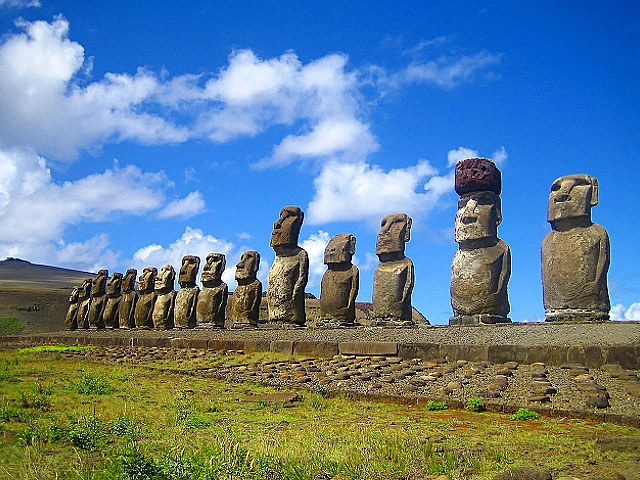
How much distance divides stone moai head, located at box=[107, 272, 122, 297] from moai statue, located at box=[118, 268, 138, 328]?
3.39 feet

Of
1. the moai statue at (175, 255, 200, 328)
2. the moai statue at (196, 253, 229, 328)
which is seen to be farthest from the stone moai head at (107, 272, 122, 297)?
the moai statue at (196, 253, 229, 328)

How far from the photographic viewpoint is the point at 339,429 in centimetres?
611

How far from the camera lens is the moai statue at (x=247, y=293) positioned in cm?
1934

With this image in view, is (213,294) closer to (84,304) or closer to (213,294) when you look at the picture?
(213,294)

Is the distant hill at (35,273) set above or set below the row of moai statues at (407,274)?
above

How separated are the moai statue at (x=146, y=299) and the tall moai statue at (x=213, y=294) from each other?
3.84 m

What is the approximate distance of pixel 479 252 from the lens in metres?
14.8

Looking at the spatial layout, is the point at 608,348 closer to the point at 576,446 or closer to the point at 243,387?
the point at 576,446

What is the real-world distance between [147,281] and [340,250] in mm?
10348

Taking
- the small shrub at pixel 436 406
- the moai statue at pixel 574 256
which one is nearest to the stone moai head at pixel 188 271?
the moai statue at pixel 574 256

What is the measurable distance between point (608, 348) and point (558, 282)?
494 cm

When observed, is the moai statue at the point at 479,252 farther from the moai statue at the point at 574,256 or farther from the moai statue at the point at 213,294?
the moai statue at the point at 213,294

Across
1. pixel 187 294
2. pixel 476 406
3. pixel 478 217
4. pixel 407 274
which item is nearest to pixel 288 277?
pixel 407 274

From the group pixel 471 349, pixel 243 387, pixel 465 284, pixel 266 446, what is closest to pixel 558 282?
pixel 465 284
